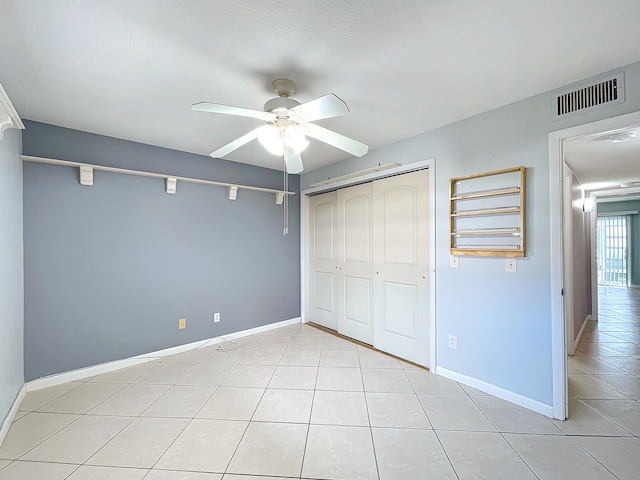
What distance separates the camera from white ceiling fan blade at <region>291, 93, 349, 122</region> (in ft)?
4.35

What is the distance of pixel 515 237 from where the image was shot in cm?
209

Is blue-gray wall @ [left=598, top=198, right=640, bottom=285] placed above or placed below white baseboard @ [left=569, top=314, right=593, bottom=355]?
above

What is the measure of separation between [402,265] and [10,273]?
128 inches

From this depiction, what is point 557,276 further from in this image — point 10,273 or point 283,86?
point 10,273

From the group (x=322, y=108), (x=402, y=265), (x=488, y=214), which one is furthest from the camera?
(x=402, y=265)

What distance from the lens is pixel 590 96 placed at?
177cm

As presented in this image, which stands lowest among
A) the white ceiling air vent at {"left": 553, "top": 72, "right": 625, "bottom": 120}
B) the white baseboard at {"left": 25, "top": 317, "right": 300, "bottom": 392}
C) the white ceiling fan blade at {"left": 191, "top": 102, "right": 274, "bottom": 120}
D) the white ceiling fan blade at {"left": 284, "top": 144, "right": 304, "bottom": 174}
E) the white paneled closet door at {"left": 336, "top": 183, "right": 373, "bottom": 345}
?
the white baseboard at {"left": 25, "top": 317, "right": 300, "bottom": 392}

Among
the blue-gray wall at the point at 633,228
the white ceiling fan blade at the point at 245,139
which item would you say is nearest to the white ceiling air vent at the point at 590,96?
the white ceiling fan blade at the point at 245,139

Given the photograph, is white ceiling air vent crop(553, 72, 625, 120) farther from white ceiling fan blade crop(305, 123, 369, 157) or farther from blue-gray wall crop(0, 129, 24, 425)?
blue-gray wall crop(0, 129, 24, 425)

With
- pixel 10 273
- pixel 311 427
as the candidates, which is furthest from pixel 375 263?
pixel 10 273

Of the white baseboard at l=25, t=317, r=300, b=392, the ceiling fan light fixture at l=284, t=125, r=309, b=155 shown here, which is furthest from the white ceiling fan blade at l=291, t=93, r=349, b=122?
the white baseboard at l=25, t=317, r=300, b=392

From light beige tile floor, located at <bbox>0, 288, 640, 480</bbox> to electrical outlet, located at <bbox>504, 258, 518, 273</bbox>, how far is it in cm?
101

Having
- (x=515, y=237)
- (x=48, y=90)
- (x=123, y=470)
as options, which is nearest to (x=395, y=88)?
(x=515, y=237)

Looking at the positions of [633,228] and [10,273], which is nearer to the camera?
[10,273]
